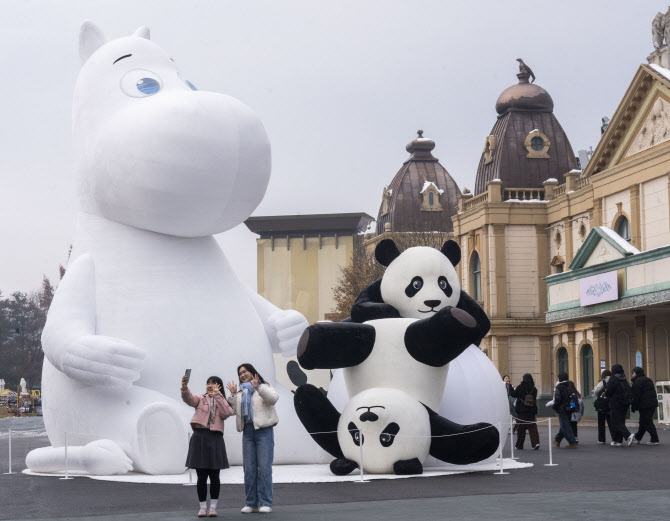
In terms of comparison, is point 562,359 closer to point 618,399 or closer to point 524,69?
point 524,69

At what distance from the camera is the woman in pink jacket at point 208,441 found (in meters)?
9.28

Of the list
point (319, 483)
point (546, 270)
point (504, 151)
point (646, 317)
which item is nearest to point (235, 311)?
point (319, 483)

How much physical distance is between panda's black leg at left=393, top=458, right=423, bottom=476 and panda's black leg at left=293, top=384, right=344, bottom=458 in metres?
0.71

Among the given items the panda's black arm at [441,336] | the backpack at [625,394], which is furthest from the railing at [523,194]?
the panda's black arm at [441,336]

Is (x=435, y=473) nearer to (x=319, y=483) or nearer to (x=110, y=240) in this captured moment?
(x=319, y=483)

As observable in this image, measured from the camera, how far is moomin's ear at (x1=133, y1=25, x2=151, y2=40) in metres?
14.5

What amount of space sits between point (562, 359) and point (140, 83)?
3102 centimetres

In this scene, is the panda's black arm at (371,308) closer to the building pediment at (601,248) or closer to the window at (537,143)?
the building pediment at (601,248)

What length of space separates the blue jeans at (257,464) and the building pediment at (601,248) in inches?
856

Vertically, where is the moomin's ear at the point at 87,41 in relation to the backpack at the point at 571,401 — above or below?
above

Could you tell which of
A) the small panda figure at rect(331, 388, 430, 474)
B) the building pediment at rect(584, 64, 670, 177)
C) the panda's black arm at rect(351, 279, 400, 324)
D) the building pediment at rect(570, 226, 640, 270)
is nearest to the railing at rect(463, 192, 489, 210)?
the building pediment at rect(584, 64, 670, 177)

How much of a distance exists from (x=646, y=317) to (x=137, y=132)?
963 inches

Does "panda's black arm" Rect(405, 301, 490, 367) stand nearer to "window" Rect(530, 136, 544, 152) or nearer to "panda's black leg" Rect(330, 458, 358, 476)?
"panda's black leg" Rect(330, 458, 358, 476)

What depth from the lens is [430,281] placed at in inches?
515
